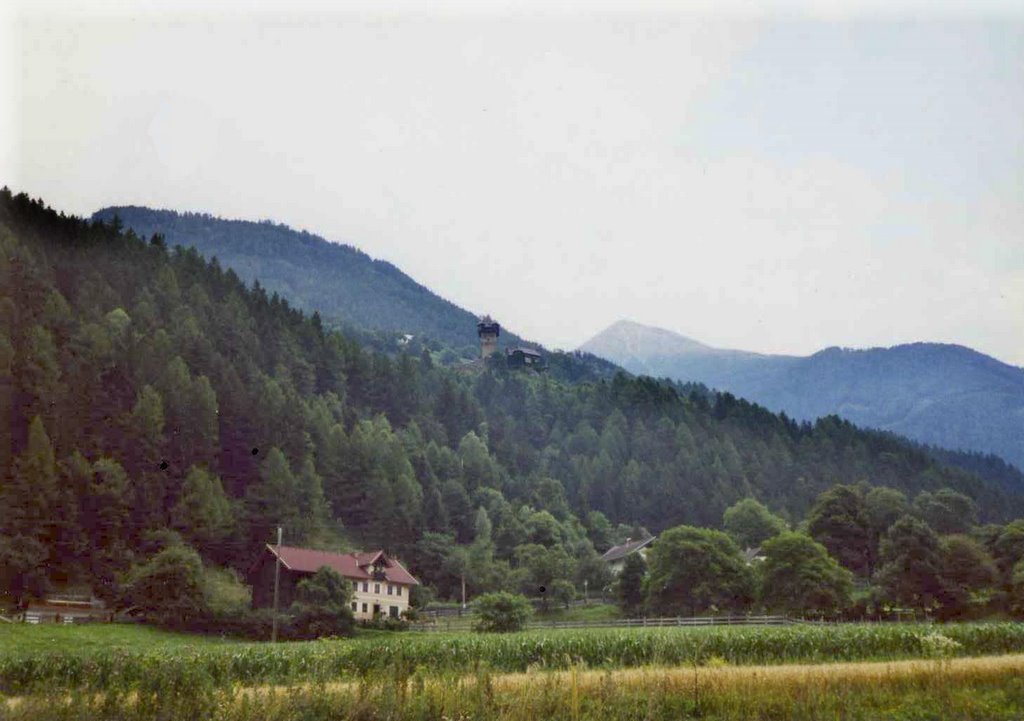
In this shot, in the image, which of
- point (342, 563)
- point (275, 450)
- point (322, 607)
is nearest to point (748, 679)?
point (322, 607)

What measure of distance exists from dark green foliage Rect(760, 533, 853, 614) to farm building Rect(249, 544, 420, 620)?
3498 centimetres

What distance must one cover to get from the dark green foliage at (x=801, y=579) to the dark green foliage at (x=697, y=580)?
339 centimetres

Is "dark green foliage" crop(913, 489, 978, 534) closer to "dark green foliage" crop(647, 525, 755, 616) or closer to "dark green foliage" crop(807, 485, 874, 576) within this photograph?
"dark green foliage" crop(807, 485, 874, 576)

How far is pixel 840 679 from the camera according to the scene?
84.6 feet

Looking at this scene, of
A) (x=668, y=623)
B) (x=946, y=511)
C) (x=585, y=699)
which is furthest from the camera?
(x=946, y=511)

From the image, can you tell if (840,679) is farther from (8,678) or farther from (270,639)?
(270,639)

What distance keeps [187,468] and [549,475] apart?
2899 inches

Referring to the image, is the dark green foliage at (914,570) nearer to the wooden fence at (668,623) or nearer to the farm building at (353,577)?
the wooden fence at (668,623)

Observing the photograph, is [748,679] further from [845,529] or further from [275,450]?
[845,529]

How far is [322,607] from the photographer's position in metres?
68.4

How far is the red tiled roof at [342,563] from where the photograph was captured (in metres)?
77.2

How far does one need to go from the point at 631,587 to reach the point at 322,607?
120 ft

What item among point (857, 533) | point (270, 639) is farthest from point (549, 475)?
point (270, 639)

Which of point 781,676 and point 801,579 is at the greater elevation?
point 781,676
